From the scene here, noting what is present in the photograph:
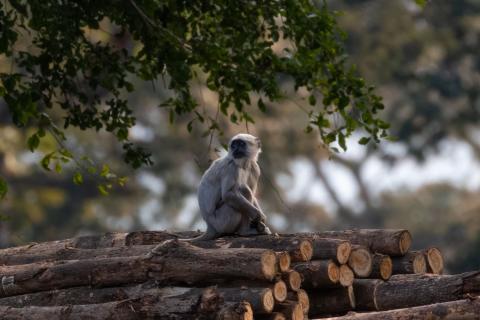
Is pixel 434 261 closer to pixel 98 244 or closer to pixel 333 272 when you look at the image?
pixel 333 272

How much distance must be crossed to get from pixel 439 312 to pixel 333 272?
1.26 m

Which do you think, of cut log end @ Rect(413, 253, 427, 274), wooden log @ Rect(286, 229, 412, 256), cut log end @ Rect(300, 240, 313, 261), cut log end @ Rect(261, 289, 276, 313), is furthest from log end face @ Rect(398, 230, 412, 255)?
cut log end @ Rect(261, 289, 276, 313)

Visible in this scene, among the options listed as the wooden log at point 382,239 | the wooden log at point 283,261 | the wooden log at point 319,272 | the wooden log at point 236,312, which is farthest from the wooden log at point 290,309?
the wooden log at point 382,239

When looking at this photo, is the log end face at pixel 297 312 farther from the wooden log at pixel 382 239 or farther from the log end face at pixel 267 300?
the wooden log at pixel 382 239

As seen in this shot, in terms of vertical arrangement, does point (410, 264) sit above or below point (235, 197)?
below

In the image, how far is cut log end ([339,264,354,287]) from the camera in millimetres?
10633

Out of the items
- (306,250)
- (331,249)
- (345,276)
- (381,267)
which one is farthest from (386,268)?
(306,250)

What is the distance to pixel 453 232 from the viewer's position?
37.2 m

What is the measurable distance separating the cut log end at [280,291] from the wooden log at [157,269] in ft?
0.50

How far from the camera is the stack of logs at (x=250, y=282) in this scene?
9852mm

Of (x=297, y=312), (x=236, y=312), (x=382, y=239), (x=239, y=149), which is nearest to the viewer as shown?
(x=236, y=312)

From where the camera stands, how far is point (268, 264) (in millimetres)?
9875

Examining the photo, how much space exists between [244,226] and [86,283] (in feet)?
7.10

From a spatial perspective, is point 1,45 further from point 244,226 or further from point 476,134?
point 476,134
